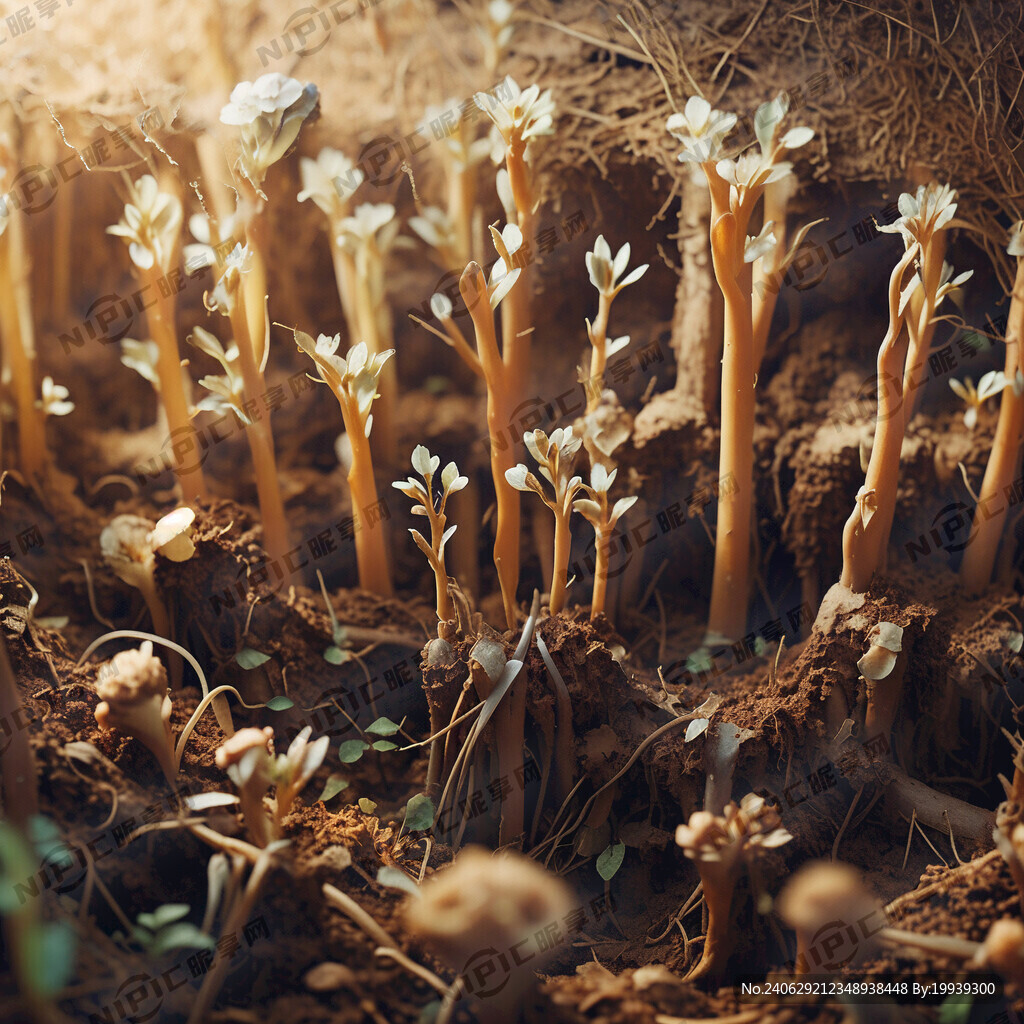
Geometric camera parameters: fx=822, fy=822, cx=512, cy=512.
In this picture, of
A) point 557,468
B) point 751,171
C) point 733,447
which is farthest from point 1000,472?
point 557,468

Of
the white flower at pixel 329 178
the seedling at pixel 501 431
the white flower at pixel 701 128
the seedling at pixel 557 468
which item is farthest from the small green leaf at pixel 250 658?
the white flower at pixel 701 128

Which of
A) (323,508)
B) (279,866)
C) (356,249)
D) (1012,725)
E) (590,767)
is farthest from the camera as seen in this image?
(323,508)

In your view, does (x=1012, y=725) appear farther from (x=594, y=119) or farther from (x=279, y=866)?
(x=594, y=119)

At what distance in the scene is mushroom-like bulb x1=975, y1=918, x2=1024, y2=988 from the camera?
3.11 ft

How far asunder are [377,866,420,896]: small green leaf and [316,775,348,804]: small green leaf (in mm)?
269

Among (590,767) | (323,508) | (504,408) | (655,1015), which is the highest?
(504,408)

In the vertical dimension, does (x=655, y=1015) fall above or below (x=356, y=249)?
below

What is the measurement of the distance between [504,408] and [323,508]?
1.83ft

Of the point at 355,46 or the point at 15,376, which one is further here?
the point at 355,46

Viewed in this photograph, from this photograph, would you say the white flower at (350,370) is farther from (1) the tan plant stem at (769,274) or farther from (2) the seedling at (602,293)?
(1) the tan plant stem at (769,274)

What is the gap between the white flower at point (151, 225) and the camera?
1.48 m

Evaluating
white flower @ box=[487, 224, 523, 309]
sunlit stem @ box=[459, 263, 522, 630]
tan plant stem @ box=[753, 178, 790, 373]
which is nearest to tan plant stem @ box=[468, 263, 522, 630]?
sunlit stem @ box=[459, 263, 522, 630]

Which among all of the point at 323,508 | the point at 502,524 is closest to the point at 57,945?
the point at 502,524

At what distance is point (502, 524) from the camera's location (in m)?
1.52
